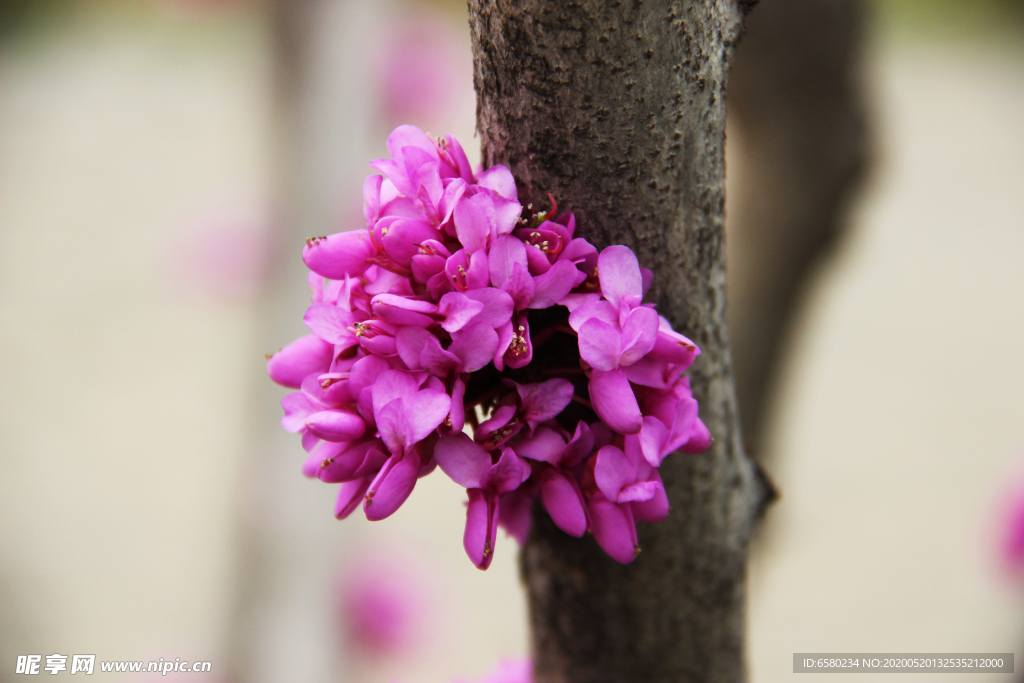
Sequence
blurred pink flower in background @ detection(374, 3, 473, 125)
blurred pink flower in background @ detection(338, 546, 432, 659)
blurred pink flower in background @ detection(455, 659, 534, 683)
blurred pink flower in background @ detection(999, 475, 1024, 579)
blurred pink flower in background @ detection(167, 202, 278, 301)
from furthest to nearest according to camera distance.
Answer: blurred pink flower in background @ detection(167, 202, 278, 301)
blurred pink flower in background @ detection(374, 3, 473, 125)
blurred pink flower in background @ detection(338, 546, 432, 659)
blurred pink flower in background @ detection(999, 475, 1024, 579)
blurred pink flower in background @ detection(455, 659, 534, 683)

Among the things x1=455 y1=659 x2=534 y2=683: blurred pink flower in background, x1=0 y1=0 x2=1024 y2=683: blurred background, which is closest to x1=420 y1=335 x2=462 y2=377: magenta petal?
x1=0 y1=0 x2=1024 y2=683: blurred background

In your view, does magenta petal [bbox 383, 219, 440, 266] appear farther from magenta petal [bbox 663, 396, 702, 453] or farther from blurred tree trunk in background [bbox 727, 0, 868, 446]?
blurred tree trunk in background [bbox 727, 0, 868, 446]

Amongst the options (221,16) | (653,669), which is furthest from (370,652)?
(221,16)

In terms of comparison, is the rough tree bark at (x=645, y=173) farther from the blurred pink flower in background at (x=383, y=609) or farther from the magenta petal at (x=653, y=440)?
the blurred pink flower in background at (x=383, y=609)

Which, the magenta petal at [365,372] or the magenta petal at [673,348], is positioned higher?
the magenta petal at [673,348]

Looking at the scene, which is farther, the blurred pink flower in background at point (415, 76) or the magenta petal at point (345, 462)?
the blurred pink flower in background at point (415, 76)

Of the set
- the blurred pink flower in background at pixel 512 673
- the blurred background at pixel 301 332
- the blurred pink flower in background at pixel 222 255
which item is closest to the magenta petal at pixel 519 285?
the blurred background at pixel 301 332

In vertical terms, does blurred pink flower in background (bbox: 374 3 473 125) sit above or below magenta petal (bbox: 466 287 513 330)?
above
